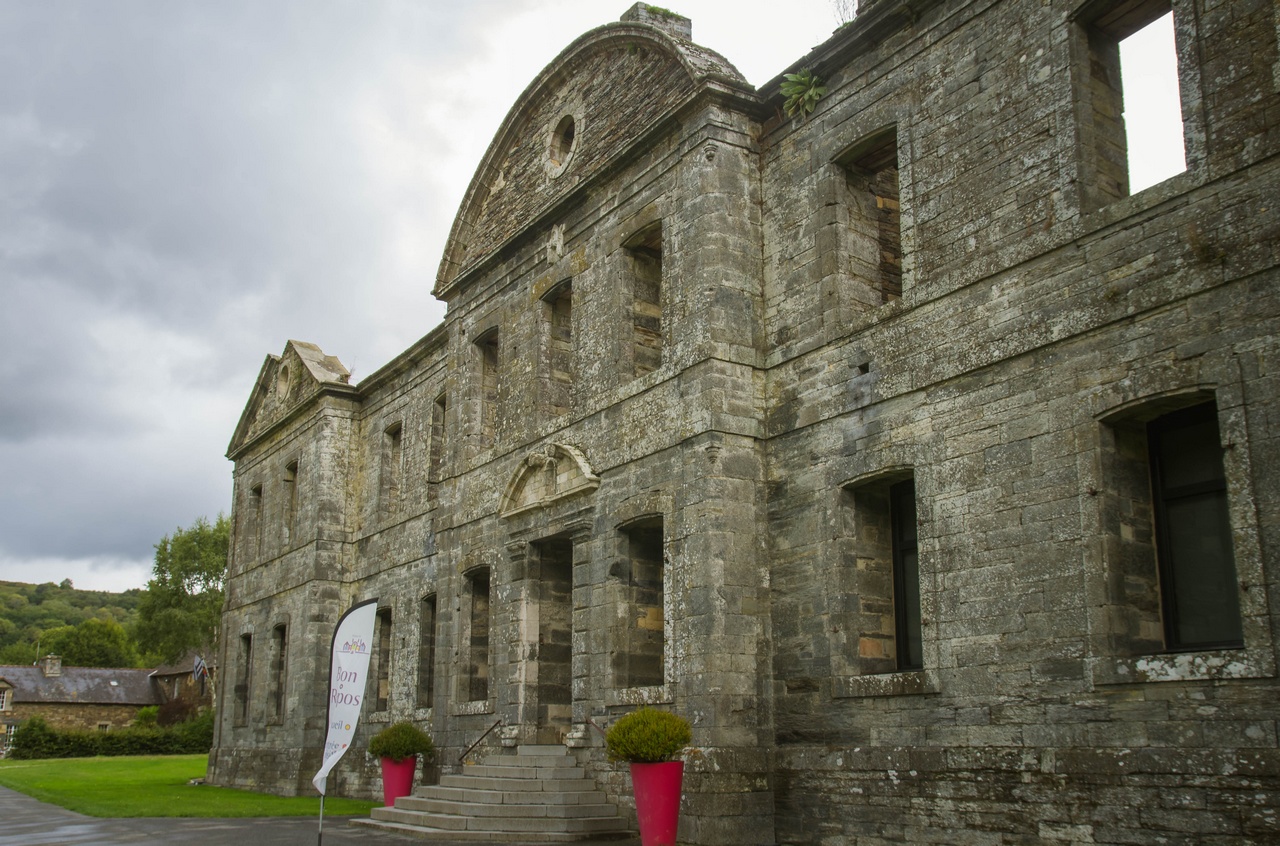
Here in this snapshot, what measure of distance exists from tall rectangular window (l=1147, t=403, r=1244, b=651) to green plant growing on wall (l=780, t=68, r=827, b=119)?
544 cm

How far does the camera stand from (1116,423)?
9312 millimetres

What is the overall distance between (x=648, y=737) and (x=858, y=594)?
2493mm

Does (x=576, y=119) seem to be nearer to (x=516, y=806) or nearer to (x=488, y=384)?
(x=488, y=384)

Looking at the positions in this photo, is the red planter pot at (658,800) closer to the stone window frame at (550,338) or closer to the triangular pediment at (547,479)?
the triangular pediment at (547,479)

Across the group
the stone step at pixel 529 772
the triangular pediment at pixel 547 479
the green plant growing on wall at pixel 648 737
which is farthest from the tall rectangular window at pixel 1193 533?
the stone step at pixel 529 772

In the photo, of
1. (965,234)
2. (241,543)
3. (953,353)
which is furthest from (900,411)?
(241,543)

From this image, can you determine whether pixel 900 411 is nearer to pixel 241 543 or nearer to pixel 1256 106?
pixel 1256 106

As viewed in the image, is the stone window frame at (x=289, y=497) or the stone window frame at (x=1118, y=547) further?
the stone window frame at (x=289, y=497)

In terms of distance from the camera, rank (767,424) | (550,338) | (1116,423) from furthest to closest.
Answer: (550,338)
(767,424)
(1116,423)

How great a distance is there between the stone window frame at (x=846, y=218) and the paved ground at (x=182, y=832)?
6199 mm

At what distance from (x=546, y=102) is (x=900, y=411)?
8.93m

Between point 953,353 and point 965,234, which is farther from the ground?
point 965,234

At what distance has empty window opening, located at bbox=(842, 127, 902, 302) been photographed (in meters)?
12.4

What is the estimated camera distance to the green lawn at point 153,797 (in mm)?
17844
